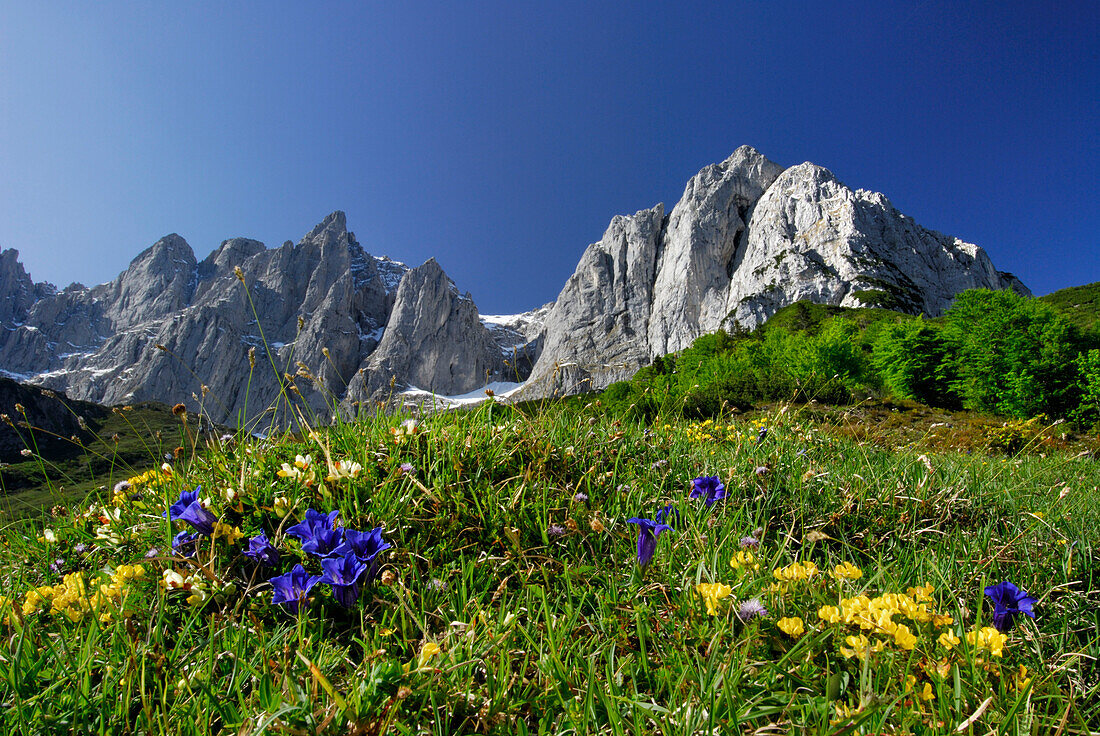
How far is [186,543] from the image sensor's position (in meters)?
1.74

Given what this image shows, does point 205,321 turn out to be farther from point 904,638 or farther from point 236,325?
point 904,638

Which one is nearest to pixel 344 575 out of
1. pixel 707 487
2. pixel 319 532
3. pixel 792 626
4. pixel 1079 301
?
pixel 319 532

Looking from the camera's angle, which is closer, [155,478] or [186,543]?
[186,543]

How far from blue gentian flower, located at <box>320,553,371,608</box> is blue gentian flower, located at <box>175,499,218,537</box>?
677 millimetres

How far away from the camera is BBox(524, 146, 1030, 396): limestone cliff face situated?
74750 mm

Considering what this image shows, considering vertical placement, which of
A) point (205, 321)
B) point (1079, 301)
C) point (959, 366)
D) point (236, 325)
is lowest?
point (959, 366)

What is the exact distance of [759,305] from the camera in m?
76.1

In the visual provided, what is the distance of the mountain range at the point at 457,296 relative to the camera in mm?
78312

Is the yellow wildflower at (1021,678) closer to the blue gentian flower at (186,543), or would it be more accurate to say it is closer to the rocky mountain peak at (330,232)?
the blue gentian flower at (186,543)

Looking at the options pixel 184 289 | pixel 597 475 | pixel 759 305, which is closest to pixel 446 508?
pixel 597 475

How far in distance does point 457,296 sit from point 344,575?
136032 mm

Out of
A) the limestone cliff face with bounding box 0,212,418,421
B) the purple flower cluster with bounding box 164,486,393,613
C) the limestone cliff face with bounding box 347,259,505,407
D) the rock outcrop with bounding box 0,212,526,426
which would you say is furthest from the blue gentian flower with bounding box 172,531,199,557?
the limestone cliff face with bounding box 347,259,505,407

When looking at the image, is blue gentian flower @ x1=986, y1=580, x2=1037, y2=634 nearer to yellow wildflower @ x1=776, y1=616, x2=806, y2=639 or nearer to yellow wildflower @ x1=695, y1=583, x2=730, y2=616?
yellow wildflower @ x1=776, y1=616, x2=806, y2=639

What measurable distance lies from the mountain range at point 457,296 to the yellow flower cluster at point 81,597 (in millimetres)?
53018
